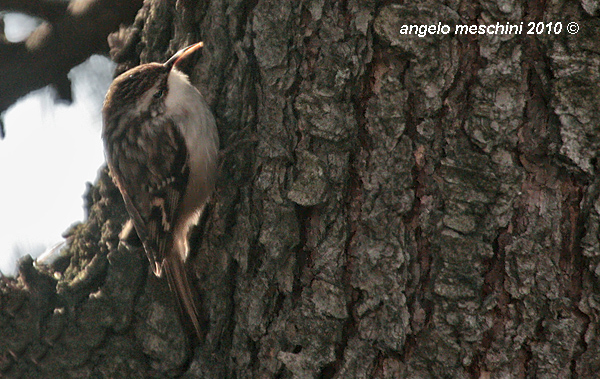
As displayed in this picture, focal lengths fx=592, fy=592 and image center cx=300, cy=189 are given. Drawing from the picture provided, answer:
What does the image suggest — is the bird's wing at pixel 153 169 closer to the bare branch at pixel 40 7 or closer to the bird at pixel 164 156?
the bird at pixel 164 156

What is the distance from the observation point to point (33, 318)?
1851mm

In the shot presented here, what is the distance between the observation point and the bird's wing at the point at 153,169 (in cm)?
214

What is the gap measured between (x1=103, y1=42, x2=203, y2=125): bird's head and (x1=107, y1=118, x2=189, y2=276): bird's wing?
6 centimetres

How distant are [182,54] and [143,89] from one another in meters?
0.35

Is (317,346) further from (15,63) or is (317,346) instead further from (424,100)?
(15,63)

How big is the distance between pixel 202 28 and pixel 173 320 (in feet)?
2.85

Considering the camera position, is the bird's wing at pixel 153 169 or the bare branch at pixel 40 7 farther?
the bird's wing at pixel 153 169

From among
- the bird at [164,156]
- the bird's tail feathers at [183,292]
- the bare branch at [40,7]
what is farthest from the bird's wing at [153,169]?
the bare branch at [40,7]

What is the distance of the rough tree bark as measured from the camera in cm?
130


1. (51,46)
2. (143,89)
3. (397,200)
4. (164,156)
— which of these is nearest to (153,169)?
(164,156)

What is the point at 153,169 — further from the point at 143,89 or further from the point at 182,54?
the point at 182,54

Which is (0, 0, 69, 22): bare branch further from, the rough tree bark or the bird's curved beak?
the rough tree bark

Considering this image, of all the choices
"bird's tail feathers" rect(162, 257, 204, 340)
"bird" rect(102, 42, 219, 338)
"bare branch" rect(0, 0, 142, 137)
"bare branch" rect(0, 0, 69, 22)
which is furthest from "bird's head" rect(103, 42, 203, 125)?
"bird's tail feathers" rect(162, 257, 204, 340)

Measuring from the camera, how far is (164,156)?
2275mm
